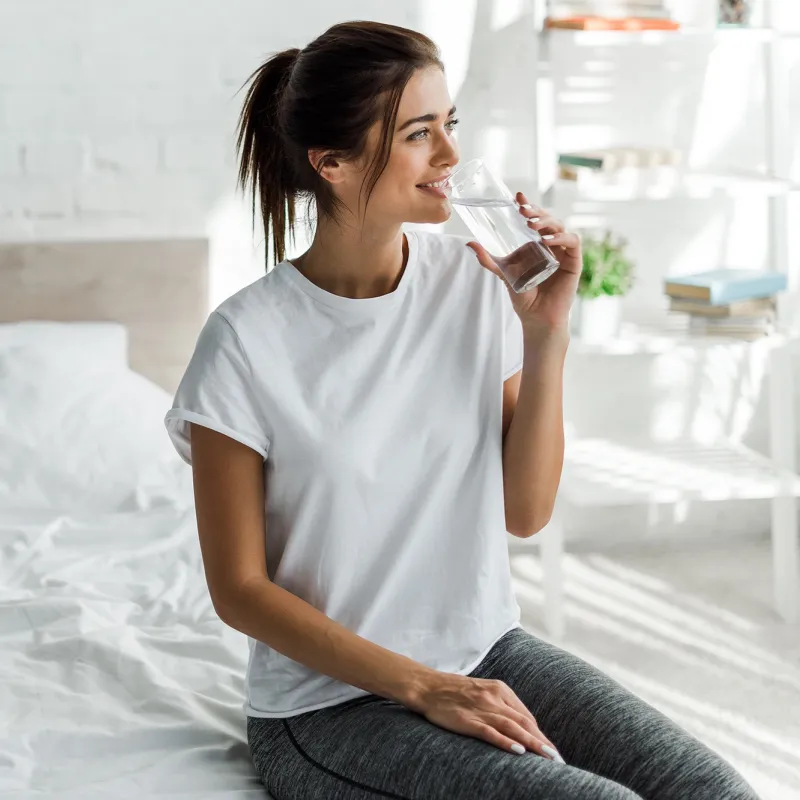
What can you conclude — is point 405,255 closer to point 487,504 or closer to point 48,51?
point 487,504

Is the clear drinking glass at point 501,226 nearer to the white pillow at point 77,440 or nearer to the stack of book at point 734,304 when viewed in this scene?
the white pillow at point 77,440

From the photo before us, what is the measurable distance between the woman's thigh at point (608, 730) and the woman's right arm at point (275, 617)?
3.3 inches

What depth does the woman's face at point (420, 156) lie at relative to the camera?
1.27 meters

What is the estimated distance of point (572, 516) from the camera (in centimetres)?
314

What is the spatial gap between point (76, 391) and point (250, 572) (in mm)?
1265

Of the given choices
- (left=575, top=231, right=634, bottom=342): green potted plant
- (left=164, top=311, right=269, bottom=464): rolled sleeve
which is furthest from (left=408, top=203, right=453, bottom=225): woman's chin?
(left=575, top=231, right=634, bottom=342): green potted plant

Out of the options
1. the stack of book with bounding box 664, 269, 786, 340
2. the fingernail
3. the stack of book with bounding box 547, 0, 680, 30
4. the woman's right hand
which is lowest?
the fingernail

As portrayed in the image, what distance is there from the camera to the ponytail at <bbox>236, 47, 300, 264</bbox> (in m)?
1.37

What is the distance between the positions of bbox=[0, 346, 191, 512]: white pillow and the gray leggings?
1019 mm

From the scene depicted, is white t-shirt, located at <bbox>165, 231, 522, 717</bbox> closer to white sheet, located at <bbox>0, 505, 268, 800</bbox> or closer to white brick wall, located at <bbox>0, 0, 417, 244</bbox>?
white sheet, located at <bbox>0, 505, 268, 800</bbox>

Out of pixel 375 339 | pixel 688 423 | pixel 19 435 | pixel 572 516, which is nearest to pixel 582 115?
pixel 688 423

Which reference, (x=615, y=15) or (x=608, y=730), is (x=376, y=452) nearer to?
(x=608, y=730)

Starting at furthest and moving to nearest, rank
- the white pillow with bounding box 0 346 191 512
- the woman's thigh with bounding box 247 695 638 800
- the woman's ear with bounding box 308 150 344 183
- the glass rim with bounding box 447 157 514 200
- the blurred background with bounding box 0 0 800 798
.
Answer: the blurred background with bounding box 0 0 800 798 < the white pillow with bounding box 0 346 191 512 < the woman's ear with bounding box 308 150 344 183 < the glass rim with bounding box 447 157 514 200 < the woman's thigh with bounding box 247 695 638 800

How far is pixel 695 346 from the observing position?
2650mm
